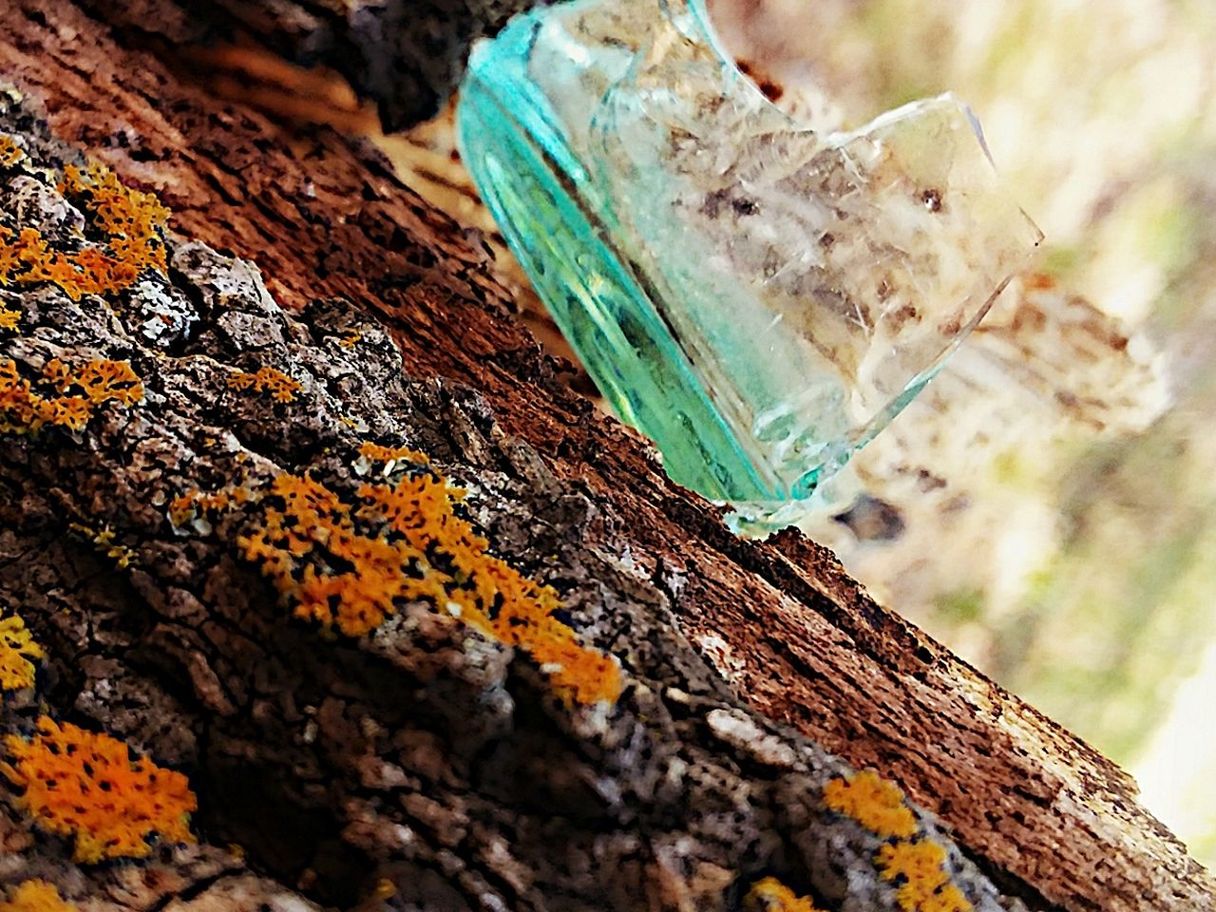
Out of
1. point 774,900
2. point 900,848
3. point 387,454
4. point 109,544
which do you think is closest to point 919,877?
point 900,848

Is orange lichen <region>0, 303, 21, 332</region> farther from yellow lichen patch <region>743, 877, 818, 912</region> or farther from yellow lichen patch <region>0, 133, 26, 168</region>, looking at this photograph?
yellow lichen patch <region>743, 877, 818, 912</region>

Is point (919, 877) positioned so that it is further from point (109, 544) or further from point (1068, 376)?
point (1068, 376)

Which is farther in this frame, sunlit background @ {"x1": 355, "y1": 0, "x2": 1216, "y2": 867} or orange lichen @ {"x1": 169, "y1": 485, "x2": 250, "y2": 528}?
sunlit background @ {"x1": 355, "y1": 0, "x2": 1216, "y2": 867}

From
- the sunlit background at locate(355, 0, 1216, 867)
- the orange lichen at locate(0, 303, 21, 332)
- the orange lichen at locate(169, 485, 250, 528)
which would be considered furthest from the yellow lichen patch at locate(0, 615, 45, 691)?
the sunlit background at locate(355, 0, 1216, 867)

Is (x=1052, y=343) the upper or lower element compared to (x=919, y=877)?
upper

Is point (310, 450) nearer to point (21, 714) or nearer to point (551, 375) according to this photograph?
point (21, 714)

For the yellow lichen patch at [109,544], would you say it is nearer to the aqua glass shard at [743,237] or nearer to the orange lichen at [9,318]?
the orange lichen at [9,318]

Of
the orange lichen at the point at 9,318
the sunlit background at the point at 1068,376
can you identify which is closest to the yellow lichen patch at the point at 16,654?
the orange lichen at the point at 9,318
